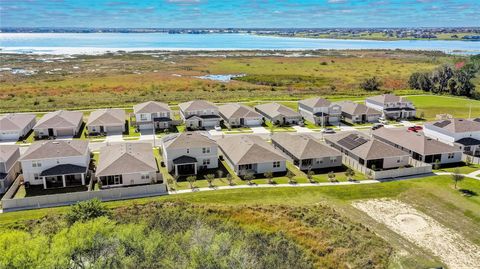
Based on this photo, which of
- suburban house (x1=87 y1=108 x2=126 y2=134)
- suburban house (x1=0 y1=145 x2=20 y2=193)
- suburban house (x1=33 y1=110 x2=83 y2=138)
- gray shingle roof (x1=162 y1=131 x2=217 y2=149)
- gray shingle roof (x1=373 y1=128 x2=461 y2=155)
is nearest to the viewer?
suburban house (x1=0 y1=145 x2=20 y2=193)

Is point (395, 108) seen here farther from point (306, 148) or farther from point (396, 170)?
point (306, 148)

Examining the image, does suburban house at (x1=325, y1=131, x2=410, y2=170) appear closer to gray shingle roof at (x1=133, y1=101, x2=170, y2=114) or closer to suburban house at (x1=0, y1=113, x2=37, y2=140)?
gray shingle roof at (x1=133, y1=101, x2=170, y2=114)

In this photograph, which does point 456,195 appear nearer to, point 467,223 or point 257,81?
point 467,223

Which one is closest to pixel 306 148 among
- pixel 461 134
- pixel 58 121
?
pixel 461 134

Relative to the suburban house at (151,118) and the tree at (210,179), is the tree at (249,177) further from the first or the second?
the suburban house at (151,118)

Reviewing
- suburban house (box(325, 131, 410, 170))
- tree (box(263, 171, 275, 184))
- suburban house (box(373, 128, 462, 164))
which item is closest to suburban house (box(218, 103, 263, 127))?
suburban house (box(325, 131, 410, 170))

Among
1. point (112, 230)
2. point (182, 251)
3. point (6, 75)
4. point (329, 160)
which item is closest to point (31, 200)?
point (112, 230)
